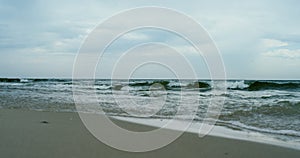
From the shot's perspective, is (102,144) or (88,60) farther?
(88,60)

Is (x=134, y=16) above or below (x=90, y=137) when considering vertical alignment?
above

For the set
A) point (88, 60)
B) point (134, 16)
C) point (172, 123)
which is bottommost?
point (172, 123)

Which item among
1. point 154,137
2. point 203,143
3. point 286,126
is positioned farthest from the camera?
point 286,126

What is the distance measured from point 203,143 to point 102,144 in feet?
4.21

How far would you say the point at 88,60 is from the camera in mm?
4867

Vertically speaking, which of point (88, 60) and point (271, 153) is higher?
point (88, 60)

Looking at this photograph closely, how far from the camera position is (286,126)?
5.49 m

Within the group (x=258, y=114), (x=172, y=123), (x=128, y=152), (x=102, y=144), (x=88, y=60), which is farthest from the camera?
(x=258, y=114)

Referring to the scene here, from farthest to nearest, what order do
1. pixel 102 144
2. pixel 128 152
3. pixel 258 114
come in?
pixel 258 114
pixel 102 144
pixel 128 152

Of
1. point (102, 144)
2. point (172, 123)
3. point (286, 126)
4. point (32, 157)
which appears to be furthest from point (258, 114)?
point (32, 157)

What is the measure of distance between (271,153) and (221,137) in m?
0.98

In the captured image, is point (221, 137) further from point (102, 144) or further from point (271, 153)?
point (102, 144)

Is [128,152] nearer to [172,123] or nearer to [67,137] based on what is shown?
[67,137]

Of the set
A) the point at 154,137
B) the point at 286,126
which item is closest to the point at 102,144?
the point at 154,137
